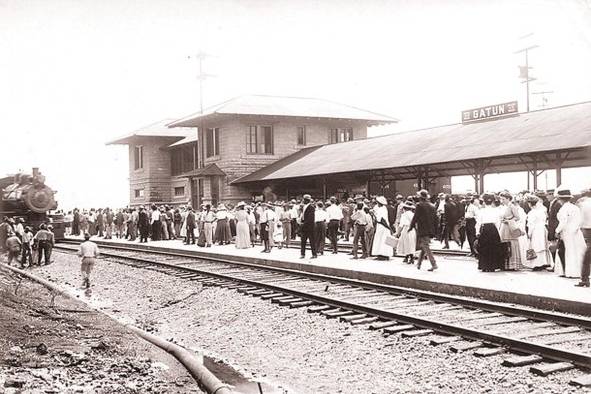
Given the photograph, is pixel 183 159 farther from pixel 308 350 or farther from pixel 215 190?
pixel 308 350

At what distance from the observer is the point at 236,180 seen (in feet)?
119

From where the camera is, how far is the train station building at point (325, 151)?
21.9 m

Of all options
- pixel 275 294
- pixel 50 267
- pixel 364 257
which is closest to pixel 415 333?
pixel 275 294

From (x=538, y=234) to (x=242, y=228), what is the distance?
37.2ft

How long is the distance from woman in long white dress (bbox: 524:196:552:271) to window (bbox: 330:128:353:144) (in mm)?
27282

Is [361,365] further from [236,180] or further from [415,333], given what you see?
[236,180]

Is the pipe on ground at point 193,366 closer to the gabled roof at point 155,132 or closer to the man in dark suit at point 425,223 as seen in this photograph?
the man in dark suit at point 425,223

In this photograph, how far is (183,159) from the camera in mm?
45938

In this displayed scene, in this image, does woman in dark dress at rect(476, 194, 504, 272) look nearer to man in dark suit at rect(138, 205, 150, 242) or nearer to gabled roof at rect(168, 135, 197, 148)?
man in dark suit at rect(138, 205, 150, 242)

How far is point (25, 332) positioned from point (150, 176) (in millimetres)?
39709

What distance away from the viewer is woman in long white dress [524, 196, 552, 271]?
1348 centimetres

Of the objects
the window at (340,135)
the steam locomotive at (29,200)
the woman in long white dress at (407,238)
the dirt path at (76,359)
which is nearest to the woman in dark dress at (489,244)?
the woman in long white dress at (407,238)

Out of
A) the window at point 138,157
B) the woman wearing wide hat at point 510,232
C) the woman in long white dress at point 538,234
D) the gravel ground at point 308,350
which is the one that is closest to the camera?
the gravel ground at point 308,350

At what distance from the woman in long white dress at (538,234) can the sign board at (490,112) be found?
1379 centimetres
